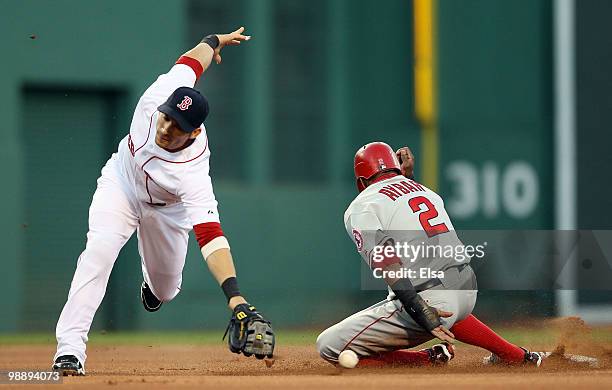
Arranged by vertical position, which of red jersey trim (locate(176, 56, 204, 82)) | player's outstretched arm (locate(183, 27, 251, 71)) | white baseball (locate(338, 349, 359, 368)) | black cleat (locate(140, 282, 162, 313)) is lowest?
white baseball (locate(338, 349, 359, 368))

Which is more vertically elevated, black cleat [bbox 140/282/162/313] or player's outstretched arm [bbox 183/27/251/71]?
player's outstretched arm [bbox 183/27/251/71]

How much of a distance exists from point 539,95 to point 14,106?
5350 millimetres

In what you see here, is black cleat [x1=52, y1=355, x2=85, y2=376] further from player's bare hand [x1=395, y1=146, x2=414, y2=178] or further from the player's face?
→ player's bare hand [x1=395, y1=146, x2=414, y2=178]

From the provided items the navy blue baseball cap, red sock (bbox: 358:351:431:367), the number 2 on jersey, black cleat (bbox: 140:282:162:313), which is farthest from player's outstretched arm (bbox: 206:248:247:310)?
black cleat (bbox: 140:282:162:313)

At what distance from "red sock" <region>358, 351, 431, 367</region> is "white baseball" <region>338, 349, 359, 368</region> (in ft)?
0.54

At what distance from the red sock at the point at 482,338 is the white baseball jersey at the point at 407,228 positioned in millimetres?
340

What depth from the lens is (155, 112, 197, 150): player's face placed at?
5.15 meters

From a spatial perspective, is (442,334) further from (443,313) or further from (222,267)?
(222,267)

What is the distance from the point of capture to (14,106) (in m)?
11.2

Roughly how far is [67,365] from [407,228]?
5.58 feet

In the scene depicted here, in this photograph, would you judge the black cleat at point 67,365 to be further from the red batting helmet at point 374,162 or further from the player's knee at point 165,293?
the red batting helmet at point 374,162

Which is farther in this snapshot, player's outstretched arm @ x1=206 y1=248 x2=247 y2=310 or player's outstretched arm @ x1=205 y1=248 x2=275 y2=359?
player's outstretched arm @ x1=206 y1=248 x2=247 y2=310

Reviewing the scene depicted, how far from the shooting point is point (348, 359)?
572 centimetres

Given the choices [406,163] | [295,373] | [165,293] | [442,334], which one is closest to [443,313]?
[442,334]
